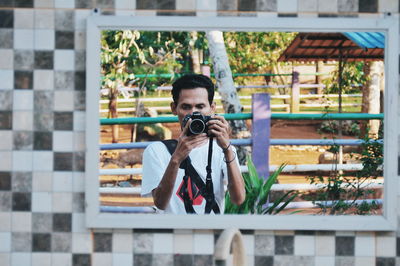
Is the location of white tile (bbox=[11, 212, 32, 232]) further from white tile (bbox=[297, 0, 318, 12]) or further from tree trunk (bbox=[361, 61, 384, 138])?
tree trunk (bbox=[361, 61, 384, 138])

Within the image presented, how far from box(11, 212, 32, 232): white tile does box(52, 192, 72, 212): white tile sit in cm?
11

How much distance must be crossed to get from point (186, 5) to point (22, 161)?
86cm

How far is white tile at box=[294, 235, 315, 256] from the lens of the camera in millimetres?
2828

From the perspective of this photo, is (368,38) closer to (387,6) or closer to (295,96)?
(387,6)

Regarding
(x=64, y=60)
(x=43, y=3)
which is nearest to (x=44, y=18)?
(x=43, y=3)

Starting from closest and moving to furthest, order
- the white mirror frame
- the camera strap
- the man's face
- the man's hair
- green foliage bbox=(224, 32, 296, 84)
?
the white mirror frame, the camera strap, the man's face, the man's hair, green foliage bbox=(224, 32, 296, 84)

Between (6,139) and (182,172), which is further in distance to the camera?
(182,172)

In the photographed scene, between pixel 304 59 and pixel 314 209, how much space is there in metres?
1.27

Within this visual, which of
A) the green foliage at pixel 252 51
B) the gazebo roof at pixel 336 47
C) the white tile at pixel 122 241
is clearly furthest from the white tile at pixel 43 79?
the green foliage at pixel 252 51

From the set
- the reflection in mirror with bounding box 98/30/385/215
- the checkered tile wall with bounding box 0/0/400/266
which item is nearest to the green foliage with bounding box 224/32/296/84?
the reflection in mirror with bounding box 98/30/385/215

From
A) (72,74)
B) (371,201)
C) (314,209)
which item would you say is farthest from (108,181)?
(371,201)

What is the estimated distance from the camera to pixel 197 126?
2893 millimetres

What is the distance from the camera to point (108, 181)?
316cm

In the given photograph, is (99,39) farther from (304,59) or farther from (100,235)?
(304,59)
